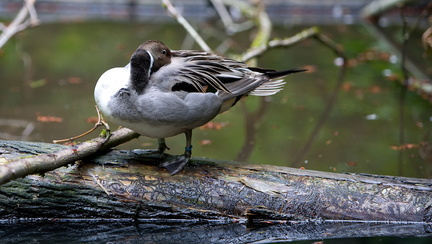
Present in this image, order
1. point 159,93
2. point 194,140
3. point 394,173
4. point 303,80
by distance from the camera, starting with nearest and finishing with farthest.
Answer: point 159,93
point 394,173
point 194,140
point 303,80

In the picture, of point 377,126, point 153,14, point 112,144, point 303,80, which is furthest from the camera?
point 153,14

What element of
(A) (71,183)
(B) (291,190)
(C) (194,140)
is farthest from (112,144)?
(C) (194,140)

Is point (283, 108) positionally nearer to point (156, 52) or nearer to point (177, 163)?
point (177, 163)

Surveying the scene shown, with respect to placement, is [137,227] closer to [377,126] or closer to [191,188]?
[191,188]

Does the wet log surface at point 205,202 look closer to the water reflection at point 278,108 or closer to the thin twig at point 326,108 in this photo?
the water reflection at point 278,108

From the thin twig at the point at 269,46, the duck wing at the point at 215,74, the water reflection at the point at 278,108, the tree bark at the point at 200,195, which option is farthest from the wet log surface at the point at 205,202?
the thin twig at the point at 269,46

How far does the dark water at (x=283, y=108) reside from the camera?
17.8 feet

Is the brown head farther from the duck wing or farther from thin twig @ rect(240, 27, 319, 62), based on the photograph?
thin twig @ rect(240, 27, 319, 62)

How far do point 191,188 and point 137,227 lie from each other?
455 mm

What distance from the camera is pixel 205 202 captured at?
3746 millimetres

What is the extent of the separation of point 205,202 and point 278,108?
11.1 feet

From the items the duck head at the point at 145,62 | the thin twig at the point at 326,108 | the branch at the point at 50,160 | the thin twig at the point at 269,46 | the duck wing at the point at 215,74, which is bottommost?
the thin twig at the point at 326,108

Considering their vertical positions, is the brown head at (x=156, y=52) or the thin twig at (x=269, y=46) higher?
the brown head at (x=156, y=52)

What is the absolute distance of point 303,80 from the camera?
321 inches
